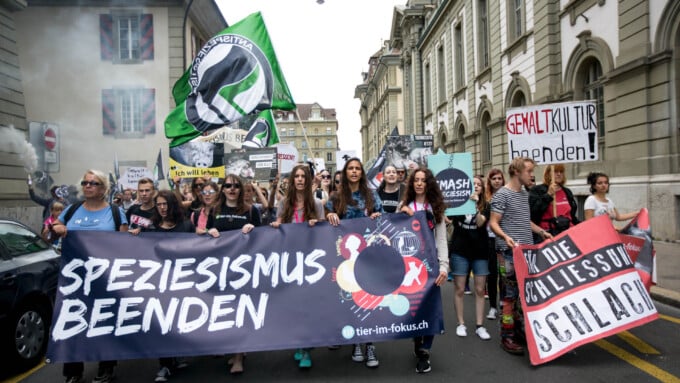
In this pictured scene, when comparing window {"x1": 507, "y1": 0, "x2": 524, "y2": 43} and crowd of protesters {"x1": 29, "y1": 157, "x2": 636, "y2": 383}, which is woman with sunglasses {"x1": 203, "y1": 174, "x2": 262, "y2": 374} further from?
window {"x1": 507, "y1": 0, "x2": 524, "y2": 43}

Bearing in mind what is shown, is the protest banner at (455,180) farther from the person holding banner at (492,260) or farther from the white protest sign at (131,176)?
the white protest sign at (131,176)

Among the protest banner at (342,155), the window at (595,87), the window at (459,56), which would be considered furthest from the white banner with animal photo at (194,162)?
the window at (459,56)

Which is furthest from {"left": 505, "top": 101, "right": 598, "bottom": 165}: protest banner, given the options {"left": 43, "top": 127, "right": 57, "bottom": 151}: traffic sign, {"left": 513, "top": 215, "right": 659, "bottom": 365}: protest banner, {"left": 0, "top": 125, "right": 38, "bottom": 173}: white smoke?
{"left": 43, "top": 127, "right": 57, "bottom": 151}: traffic sign

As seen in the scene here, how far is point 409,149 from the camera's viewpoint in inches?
Answer: 500

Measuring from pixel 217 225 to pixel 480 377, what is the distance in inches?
107

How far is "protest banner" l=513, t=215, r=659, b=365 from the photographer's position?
13.8ft

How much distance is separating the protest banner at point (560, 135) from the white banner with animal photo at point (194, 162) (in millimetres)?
7616

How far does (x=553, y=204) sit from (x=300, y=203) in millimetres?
2973

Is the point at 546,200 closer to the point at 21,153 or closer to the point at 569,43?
the point at 569,43

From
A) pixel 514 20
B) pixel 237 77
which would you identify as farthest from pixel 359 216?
pixel 514 20

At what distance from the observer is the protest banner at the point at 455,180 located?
5469 millimetres

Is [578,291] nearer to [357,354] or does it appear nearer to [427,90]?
[357,354]

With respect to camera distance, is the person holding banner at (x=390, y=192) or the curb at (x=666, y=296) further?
the curb at (x=666, y=296)

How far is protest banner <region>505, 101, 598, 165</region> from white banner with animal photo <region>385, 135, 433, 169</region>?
4464mm
